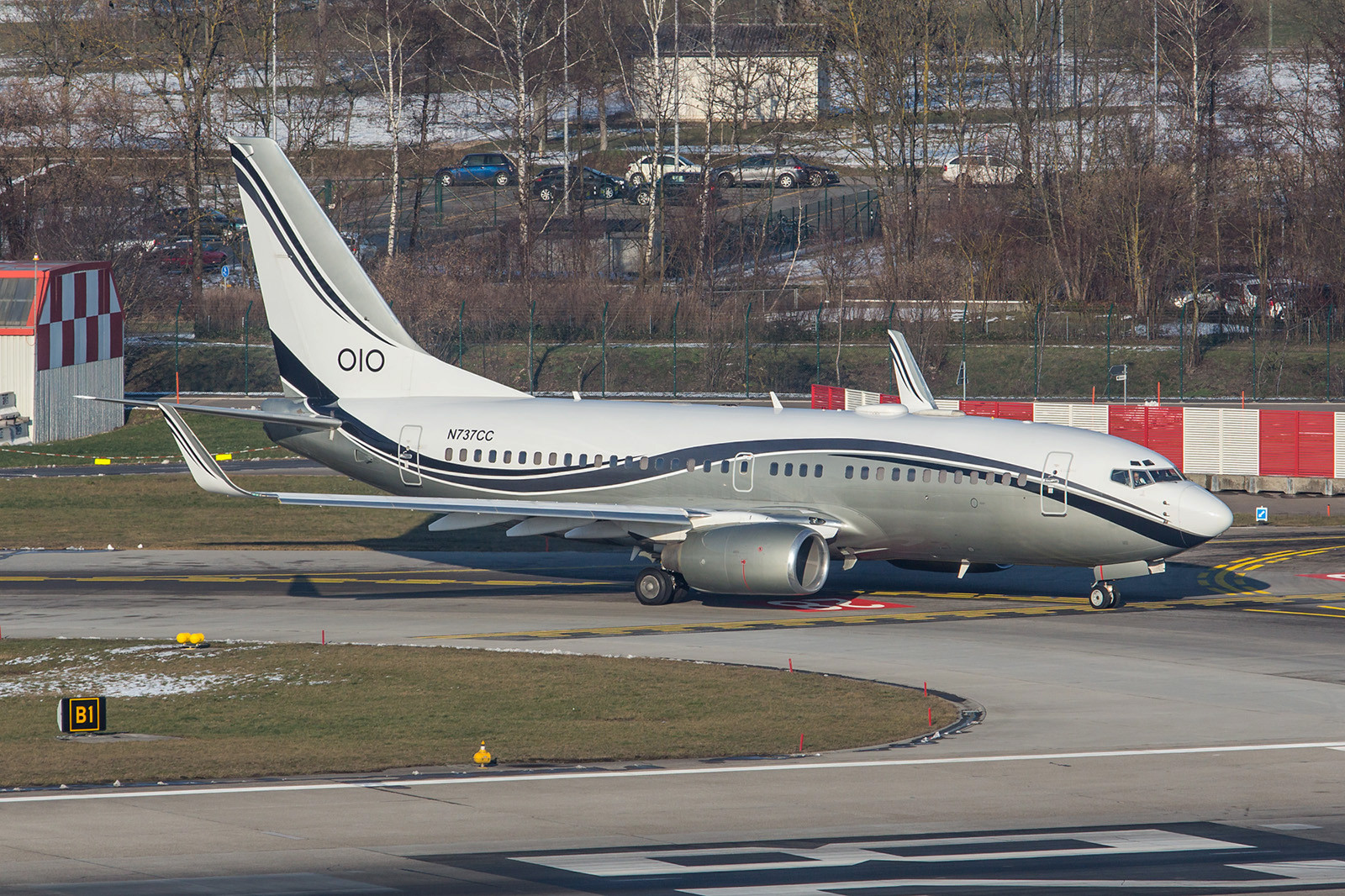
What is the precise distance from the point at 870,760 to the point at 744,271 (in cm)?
7436

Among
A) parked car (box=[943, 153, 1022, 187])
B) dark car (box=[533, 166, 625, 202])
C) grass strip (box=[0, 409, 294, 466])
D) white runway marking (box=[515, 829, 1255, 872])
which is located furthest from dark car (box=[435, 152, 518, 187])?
white runway marking (box=[515, 829, 1255, 872])

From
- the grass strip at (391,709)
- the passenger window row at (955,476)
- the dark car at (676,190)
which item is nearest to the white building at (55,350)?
the grass strip at (391,709)

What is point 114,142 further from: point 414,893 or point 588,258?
point 414,893

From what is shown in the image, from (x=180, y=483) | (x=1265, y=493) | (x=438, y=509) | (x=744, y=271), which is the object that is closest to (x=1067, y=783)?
(x=438, y=509)

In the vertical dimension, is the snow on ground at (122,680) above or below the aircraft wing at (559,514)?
below

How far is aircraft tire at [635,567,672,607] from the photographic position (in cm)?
3716

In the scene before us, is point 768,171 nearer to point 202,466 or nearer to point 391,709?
point 202,466

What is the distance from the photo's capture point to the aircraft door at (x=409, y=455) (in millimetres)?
40250

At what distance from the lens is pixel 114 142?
96.4 meters

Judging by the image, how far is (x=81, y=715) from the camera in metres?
24.5

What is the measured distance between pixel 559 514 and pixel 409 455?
637 centimetres

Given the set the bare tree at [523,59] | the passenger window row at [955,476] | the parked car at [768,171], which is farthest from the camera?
the parked car at [768,171]

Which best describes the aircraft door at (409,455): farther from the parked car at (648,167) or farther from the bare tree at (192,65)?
the parked car at (648,167)

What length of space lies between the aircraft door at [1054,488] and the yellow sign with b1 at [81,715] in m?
20.8
